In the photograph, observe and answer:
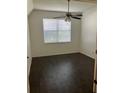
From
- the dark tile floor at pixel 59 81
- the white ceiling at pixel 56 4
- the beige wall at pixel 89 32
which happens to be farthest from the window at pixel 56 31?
the dark tile floor at pixel 59 81

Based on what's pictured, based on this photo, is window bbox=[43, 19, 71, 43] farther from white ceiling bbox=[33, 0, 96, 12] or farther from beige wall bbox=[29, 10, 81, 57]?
white ceiling bbox=[33, 0, 96, 12]

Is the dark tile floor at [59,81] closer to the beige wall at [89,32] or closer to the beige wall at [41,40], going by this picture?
the beige wall at [41,40]

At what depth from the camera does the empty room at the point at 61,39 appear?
4766 millimetres

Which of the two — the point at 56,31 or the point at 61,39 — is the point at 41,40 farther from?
the point at 61,39

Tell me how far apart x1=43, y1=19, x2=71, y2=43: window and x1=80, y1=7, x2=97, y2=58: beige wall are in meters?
0.88

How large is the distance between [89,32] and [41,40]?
2597mm

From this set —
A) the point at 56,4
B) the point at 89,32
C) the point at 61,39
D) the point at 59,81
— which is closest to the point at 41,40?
the point at 61,39

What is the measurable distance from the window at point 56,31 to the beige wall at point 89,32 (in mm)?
882

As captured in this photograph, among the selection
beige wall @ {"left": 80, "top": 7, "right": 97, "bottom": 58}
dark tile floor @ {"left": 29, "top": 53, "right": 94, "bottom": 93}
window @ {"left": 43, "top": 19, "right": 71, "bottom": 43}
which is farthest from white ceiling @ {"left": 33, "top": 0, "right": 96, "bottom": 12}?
dark tile floor @ {"left": 29, "top": 53, "right": 94, "bottom": 93}

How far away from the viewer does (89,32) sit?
6594 millimetres
